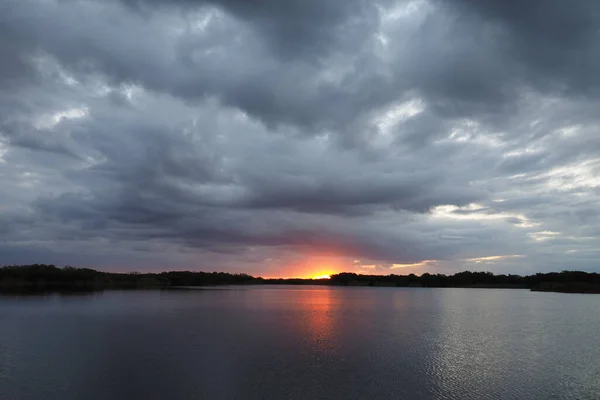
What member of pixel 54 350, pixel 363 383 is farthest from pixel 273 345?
pixel 54 350

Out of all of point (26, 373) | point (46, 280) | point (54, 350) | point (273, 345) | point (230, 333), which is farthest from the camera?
point (46, 280)

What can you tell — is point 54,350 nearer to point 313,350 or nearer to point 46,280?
point 313,350

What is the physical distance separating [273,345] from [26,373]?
1610 centimetres

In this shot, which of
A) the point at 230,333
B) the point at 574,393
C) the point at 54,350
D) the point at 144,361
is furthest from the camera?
the point at 230,333

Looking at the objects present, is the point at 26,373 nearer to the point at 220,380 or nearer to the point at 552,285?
the point at 220,380

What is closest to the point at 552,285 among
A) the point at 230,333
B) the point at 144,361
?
the point at 230,333

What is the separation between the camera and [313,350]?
31.2 m

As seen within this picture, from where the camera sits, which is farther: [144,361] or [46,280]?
[46,280]

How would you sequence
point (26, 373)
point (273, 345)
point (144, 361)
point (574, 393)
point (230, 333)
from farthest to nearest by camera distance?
point (230, 333)
point (273, 345)
point (144, 361)
point (26, 373)
point (574, 393)

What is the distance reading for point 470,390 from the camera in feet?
70.9

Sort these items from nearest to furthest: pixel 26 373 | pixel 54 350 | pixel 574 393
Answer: pixel 574 393 < pixel 26 373 < pixel 54 350

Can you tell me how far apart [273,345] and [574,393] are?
19.5 metres

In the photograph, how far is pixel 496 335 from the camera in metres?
41.1

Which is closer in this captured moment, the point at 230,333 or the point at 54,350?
the point at 54,350
